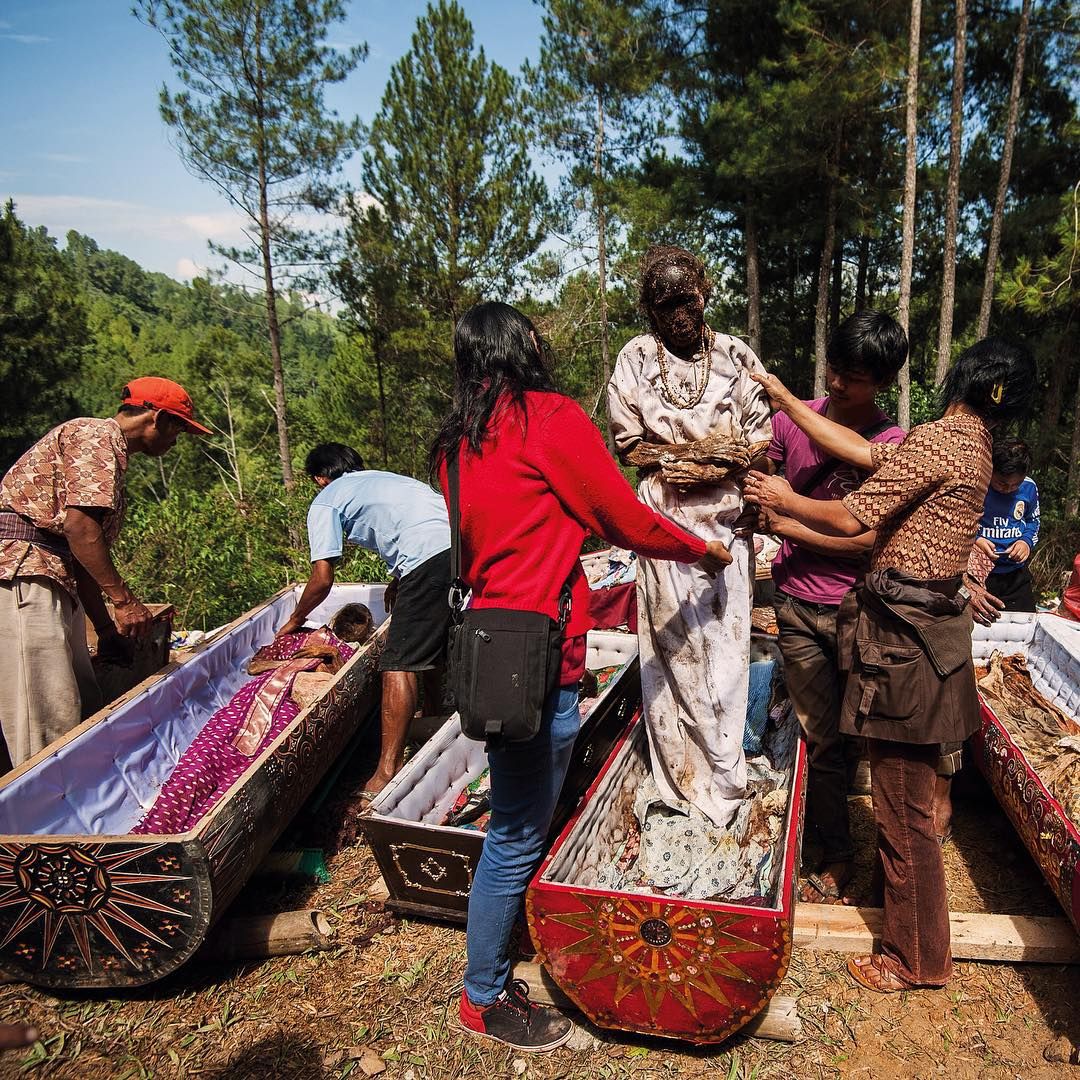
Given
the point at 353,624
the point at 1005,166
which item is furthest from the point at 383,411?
the point at 353,624

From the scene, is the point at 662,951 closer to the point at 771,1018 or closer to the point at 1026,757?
the point at 771,1018

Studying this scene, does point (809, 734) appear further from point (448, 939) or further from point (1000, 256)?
point (1000, 256)

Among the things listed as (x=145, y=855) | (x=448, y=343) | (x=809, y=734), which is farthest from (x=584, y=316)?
(x=145, y=855)

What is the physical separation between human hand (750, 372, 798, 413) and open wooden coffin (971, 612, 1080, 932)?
169cm

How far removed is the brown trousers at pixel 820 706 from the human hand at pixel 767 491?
54 cm

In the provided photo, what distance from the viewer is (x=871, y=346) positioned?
2.56m

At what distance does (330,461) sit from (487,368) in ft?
7.38

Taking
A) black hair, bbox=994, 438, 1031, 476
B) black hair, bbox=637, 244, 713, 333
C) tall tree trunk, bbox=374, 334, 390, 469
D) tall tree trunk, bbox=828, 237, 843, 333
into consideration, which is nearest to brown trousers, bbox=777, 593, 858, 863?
black hair, bbox=637, 244, 713, 333

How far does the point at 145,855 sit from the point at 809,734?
2.39 m

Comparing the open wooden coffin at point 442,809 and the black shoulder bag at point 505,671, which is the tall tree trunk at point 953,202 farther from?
the black shoulder bag at point 505,671

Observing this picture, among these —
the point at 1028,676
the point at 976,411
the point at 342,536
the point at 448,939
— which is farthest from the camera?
the point at 1028,676

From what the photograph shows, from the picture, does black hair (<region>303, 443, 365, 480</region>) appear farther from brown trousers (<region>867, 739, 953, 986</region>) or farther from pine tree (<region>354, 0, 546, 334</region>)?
pine tree (<region>354, 0, 546, 334</region>)

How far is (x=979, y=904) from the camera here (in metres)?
3.00

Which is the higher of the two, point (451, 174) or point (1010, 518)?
point (451, 174)
